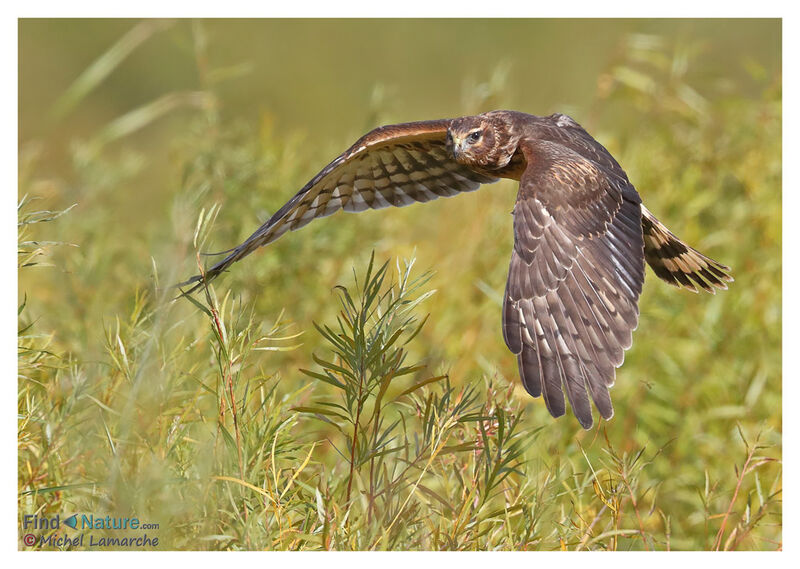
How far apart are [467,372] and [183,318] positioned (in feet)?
6.74

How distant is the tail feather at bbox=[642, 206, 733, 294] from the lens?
3520 mm

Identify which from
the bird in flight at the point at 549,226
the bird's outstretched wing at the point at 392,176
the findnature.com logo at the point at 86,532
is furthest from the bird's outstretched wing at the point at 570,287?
the findnature.com logo at the point at 86,532

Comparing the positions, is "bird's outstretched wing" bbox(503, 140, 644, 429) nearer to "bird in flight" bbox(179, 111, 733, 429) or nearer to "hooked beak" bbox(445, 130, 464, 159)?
"bird in flight" bbox(179, 111, 733, 429)

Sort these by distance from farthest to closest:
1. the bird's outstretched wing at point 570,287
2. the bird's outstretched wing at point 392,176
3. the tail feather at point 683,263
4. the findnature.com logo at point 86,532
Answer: the bird's outstretched wing at point 392,176 → the tail feather at point 683,263 → the bird's outstretched wing at point 570,287 → the findnature.com logo at point 86,532

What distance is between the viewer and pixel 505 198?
180 inches

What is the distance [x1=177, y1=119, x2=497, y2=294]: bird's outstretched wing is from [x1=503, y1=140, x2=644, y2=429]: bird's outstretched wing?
79cm

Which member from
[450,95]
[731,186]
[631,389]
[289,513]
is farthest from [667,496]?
[450,95]

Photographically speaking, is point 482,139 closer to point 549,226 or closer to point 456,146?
point 456,146

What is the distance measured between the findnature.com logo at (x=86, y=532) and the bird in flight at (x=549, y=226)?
2.12ft

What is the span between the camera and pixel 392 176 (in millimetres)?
3928

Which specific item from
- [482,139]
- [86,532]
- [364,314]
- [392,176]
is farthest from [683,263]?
[86,532]

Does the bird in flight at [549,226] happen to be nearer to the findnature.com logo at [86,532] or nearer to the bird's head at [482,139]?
the bird's head at [482,139]

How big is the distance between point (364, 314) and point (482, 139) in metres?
1.51

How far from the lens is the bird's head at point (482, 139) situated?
11.7 feet
